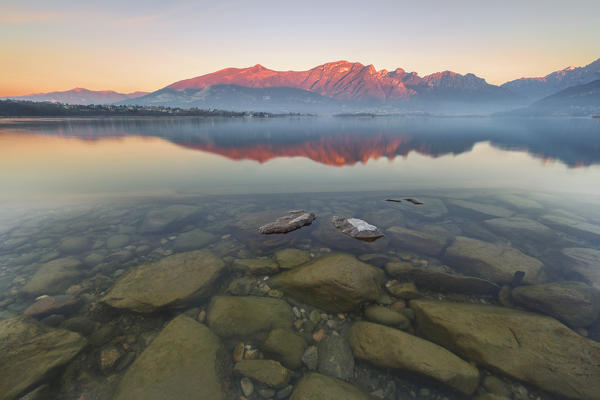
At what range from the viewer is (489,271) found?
8.75m

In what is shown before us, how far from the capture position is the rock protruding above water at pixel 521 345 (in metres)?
5.03

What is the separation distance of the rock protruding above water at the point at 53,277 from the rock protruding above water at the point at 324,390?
8617 millimetres

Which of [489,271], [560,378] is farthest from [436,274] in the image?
[560,378]

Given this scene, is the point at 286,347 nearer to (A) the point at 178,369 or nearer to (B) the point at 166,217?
(A) the point at 178,369

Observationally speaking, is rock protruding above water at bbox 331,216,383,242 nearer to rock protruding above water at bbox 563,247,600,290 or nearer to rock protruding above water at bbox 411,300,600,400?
rock protruding above water at bbox 411,300,600,400

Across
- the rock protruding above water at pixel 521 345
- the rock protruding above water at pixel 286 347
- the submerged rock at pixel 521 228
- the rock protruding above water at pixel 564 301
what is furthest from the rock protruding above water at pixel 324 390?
the submerged rock at pixel 521 228

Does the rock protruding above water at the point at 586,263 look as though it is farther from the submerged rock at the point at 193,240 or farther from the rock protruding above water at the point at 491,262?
the submerged rock at the point at 193,240

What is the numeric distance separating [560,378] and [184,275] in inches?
394

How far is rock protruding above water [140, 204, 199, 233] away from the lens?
1260 cm

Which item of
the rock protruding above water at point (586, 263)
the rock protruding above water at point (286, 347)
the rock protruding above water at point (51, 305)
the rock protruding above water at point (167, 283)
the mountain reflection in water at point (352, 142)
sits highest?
the mountain reflection in water at point (352, 142)

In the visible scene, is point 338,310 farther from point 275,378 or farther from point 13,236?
point 13,236

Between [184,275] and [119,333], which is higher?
[184,275]

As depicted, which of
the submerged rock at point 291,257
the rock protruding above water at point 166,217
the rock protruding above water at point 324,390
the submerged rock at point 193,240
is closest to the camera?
the rock protruding above water at point 324,390

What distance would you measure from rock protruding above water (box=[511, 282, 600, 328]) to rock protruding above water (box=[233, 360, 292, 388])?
756cm
